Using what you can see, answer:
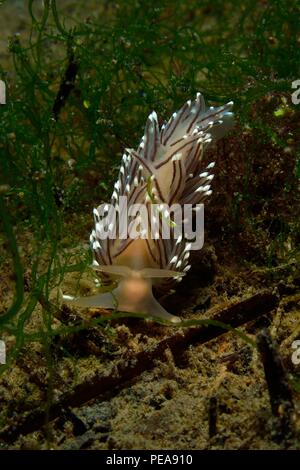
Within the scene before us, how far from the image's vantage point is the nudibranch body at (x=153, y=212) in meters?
3.12

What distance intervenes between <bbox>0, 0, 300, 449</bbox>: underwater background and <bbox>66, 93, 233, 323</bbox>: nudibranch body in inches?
6.8

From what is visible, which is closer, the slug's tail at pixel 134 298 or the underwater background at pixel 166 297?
the underwater background at pixel 166 297

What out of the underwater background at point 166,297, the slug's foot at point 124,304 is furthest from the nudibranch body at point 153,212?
the underwater background at point 166,297

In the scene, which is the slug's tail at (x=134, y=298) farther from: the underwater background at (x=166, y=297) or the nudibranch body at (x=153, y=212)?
the underwater background at (x=166, y=297)

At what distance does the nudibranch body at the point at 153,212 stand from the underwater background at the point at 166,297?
0.57ft

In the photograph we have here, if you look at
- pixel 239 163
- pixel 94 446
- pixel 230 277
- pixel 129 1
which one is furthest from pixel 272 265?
pixel 129 1

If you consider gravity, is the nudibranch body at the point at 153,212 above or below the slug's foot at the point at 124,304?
above

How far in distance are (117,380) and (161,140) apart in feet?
5.68

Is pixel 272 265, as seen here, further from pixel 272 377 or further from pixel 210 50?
pixel 210 50

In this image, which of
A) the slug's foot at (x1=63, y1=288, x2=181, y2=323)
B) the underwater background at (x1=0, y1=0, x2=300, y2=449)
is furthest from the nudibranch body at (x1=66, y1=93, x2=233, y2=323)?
the underwater background at (x1=0, y1=0, x2=300, y2=449)

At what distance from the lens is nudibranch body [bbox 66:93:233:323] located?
10.2ft

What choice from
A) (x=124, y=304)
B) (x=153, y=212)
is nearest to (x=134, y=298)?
(x=124, y=304)

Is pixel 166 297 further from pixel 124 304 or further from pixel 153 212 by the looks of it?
pixel 153 212

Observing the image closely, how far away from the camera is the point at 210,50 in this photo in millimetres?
4949
